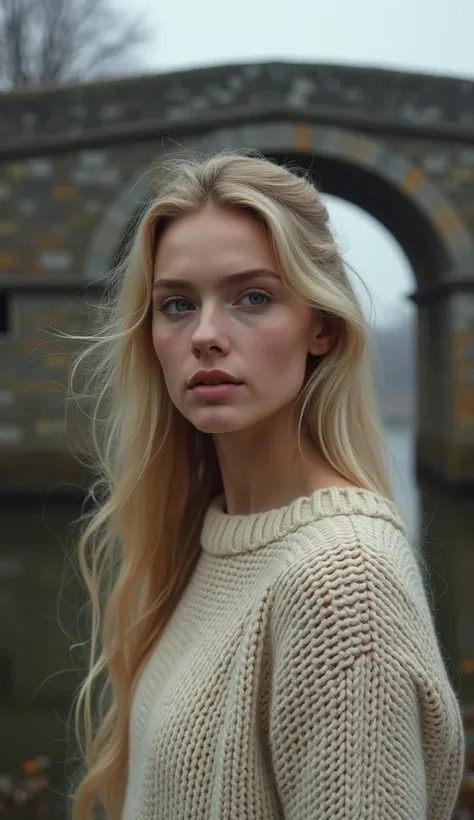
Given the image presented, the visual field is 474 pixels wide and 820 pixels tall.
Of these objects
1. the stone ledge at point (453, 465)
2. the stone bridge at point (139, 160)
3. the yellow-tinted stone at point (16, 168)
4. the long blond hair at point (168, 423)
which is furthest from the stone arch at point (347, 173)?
the long blond hair at point (168, 423)

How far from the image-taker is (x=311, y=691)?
1.00m

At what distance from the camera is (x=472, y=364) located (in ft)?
32.3

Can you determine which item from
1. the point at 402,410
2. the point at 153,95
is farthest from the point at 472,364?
the point at 402,410

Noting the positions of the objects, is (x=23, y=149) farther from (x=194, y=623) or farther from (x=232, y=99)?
(x=194, y=623)

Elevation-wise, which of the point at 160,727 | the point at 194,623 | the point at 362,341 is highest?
the point at 362,341

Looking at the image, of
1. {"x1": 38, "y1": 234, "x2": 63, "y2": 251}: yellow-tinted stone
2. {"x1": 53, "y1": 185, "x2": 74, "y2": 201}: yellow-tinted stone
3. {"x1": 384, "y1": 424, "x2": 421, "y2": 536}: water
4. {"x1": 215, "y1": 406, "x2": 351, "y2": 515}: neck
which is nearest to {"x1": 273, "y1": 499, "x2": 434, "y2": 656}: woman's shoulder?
{"x1": 215, "y1": 406, "x2": 351, "y2": 515}: neck

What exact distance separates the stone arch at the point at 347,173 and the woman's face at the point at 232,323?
27.0ft

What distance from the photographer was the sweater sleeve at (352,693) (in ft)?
3.21

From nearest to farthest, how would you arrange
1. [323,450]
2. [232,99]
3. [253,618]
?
[253,618] < [323,450] < [232,99]

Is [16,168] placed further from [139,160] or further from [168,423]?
[168,423]

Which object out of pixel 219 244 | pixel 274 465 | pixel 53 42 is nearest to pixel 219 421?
pixel 274 465

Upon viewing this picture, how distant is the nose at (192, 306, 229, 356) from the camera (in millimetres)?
1214

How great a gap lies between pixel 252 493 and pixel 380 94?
9093 mm

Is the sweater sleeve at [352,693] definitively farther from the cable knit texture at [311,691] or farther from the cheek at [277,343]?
the cheek at [277,343]
